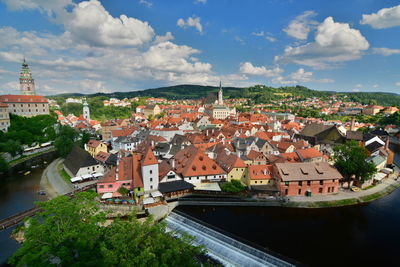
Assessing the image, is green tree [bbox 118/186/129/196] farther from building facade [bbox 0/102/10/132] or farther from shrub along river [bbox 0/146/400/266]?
building facade [bbox 0/102/10/132]

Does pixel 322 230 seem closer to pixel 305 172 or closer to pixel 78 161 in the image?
pixel 305 172

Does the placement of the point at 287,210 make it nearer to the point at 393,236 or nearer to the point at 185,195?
the point at 393,236

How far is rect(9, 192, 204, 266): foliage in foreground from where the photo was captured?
14.3 m

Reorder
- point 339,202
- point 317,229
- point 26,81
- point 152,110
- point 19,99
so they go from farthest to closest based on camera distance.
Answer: point 152,110
point 26,81
point 19,99
point 339,202
point 317,229

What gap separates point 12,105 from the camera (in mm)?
87312

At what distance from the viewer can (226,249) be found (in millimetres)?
24891

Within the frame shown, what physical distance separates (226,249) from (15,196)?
43.1 metres

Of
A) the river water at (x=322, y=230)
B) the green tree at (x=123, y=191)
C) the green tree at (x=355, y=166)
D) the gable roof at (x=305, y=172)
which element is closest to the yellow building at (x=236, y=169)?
the gable roof at (x=305, y=172)

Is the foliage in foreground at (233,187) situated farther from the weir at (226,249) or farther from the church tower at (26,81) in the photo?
the church tower at (26,81)

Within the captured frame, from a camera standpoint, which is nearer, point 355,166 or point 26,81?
point 355,166

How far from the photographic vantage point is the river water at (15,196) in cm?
2797

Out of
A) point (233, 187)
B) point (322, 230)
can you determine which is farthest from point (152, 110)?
point (322, 230)

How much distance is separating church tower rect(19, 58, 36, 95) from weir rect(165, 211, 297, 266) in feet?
473

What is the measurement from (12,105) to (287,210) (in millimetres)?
108038
